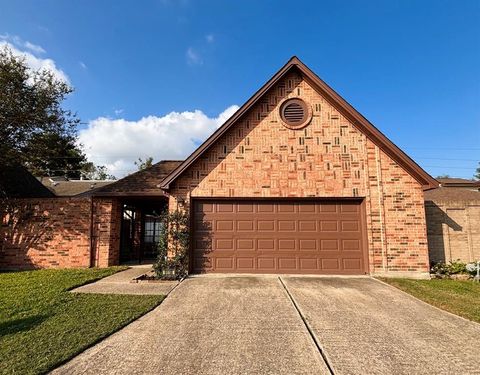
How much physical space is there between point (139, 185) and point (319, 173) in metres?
7.10

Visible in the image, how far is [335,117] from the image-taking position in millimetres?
10539

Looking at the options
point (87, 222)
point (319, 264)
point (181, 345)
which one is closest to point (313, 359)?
point (181, 345)

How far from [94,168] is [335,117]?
43992 mm

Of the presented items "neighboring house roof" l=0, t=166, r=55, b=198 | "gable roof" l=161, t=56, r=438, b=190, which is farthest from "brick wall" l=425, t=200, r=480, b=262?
"neighboring house roof" l=0, t=166, r=55, b=198

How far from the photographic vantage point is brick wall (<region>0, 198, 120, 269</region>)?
37.4ft

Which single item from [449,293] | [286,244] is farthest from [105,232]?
[449,293]

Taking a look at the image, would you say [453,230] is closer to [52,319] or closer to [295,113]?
[295,113]

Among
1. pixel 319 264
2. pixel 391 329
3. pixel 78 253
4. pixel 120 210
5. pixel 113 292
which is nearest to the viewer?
pixel 391 329

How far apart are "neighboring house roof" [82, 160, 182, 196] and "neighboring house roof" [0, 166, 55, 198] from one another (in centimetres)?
353

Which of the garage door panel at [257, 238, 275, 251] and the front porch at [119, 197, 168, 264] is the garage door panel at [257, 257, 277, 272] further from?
the front porch at [119, 197, 168, 264]

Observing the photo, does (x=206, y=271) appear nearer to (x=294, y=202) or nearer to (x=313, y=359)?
(x=294, y=202)

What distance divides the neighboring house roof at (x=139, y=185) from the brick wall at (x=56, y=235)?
0.64 metres

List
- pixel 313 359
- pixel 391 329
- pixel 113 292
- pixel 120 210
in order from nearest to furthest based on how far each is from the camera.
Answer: pixel 313 359
pixel 391 329
pixel 113 292
pixel 120 210

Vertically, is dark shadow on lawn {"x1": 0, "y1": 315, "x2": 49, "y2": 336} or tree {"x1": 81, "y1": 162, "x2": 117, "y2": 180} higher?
tree {"x1": 81, "y1": 162, "x2": 117, "y2": 180}
